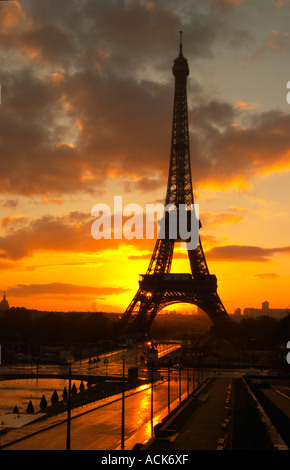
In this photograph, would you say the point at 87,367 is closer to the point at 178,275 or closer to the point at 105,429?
the point at 178,275

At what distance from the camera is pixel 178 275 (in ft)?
343

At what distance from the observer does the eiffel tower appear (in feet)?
328

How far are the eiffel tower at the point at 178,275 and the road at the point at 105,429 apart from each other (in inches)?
1804

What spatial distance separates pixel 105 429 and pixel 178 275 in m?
66.5

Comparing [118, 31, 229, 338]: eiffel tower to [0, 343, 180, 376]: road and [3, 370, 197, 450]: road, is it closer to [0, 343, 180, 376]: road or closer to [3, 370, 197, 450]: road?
[0, 343, 180, 376]: road

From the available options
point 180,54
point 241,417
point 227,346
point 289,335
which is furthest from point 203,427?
point 180,54

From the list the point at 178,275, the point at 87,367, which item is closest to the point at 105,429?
the point at 87,367

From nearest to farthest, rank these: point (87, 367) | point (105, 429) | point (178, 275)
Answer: point (105, 429) → point (87, 367) → point (178, 275)

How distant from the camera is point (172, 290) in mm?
104000

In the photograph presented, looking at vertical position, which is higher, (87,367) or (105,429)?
(87,367)

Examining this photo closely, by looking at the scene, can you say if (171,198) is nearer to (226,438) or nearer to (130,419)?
(130,419)


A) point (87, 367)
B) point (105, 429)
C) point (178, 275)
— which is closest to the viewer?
point (105, 429)
